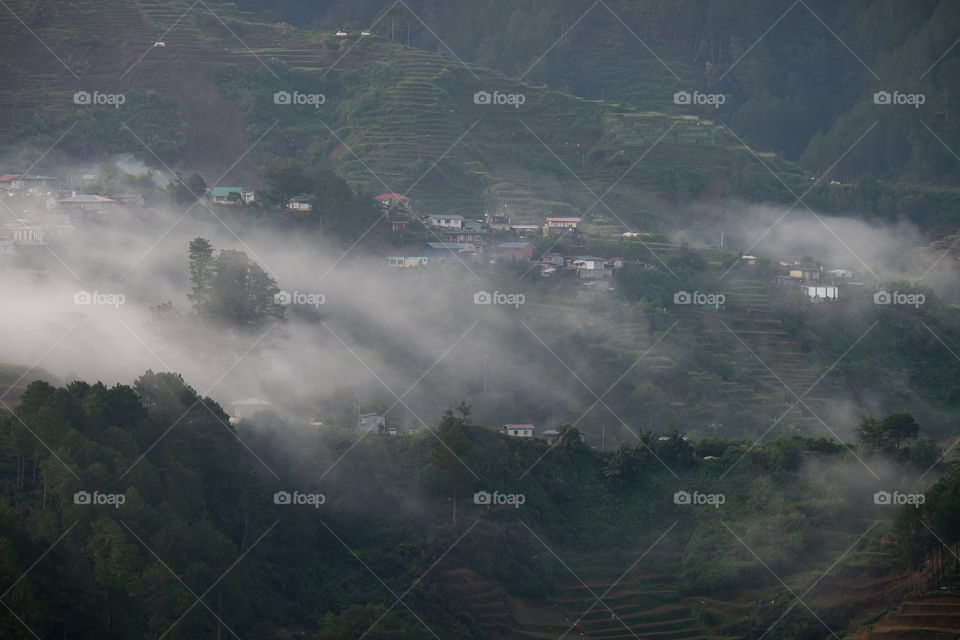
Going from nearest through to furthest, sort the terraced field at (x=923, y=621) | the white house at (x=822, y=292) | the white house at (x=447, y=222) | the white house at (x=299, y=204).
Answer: the terraced field at (x=923, y=621)
the white house at (x=299, y=204)
the white house at (x=822, y=292)
the white house at (x=447, y=222)

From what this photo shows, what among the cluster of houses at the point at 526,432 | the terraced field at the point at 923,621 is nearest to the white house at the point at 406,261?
the cluster of houses at the point at 526,432

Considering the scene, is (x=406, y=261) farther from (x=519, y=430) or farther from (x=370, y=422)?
(x=370, y=422)

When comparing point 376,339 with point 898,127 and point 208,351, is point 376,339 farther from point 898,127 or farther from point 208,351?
point 898,127

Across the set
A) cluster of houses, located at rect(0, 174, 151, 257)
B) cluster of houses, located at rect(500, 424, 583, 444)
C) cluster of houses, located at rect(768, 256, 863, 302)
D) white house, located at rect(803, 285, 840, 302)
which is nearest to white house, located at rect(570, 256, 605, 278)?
cluster of houses, located at rect(768, 256, 863, 302)

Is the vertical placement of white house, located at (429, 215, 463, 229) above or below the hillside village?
above

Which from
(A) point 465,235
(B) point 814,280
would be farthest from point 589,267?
(B) point 814,280

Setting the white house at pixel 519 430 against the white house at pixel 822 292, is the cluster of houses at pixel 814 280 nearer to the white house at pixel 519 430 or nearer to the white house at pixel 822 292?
the white house at pixel 822 292

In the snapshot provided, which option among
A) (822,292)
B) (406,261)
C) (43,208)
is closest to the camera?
(43,208)

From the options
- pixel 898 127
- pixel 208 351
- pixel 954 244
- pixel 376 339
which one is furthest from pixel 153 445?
pixel 898 127

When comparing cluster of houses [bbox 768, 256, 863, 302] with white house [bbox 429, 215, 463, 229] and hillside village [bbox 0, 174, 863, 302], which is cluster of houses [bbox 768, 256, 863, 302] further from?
white house [bbox 429, 215, 463, 229]

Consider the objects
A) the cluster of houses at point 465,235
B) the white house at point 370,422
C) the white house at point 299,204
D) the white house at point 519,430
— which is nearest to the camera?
the white house at point 370,422

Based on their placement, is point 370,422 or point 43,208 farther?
point 43,208
